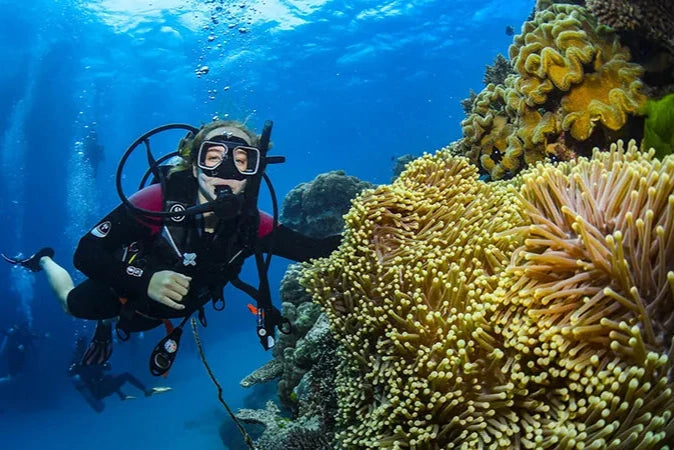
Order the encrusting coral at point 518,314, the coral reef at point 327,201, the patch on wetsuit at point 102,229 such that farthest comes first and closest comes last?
the coral reef at point 327,201 → the patch on wetsuit at point 102,229 → the encrusting coral at point 518,314

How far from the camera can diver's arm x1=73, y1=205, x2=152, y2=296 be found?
4.27 metres

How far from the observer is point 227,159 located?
462cm

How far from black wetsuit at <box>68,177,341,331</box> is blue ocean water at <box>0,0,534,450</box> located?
12.2 m

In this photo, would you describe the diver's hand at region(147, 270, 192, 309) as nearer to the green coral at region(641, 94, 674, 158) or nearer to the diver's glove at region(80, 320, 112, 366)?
the diver's glove at region(80, 320, 112, 366)

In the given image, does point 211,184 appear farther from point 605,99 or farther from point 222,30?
point 222,30

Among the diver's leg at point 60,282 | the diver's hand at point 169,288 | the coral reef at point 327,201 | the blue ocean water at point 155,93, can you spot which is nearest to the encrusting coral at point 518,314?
the diver's hand at point 169,288

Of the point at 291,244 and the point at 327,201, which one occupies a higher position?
the point at 327,201

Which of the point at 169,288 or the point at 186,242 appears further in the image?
the point at 186,242

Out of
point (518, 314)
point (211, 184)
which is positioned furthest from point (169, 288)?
point (518, 314)

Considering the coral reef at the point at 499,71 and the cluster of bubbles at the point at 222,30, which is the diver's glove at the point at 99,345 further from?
the cluster of bubbles at the point at 222,30

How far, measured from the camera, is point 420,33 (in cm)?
3381

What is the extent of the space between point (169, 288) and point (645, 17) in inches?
193

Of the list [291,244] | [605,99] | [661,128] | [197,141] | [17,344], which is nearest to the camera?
[661,128]

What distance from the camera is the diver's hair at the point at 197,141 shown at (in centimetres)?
496
